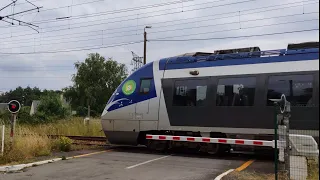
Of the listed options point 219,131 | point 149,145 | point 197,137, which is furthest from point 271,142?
point 149,145

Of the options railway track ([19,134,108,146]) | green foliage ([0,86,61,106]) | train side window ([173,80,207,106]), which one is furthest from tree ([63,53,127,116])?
green foliage ([0,86,61,106])

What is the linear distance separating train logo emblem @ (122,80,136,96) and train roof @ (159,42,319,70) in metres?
1.28

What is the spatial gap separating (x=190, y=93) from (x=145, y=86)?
1838 mm

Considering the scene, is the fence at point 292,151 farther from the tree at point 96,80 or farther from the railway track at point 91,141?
the tree at point 96,80

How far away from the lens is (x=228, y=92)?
11.7 m

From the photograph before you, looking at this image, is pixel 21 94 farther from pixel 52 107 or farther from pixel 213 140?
pixel 213 140

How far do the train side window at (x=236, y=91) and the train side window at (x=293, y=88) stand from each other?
0.58 metres

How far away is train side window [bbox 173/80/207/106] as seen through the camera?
478 inches

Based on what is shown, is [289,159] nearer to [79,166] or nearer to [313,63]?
[313,63]

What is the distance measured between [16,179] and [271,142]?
723 centimetres

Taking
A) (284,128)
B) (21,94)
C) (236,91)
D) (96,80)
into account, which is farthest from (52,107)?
(21,94)

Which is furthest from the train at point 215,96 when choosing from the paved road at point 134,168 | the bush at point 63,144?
the bush at point 63,144

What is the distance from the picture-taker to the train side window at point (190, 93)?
12.1 metres

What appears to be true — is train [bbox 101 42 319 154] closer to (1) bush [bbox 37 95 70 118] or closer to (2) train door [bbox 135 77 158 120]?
(2) train door [bbox 135 77 158 120]
